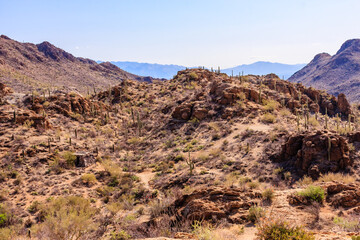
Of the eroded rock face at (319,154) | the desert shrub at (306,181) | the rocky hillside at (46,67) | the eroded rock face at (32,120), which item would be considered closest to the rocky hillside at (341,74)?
the eroded rock face at (319,154)

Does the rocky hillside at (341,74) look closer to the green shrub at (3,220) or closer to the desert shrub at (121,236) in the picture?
the desert shrub at (121,236)

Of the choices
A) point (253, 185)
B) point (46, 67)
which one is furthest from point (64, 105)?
point (46, 67)

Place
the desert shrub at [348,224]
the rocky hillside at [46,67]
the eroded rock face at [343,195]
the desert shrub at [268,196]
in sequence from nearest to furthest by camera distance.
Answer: the desert shrub at [348,224], the eroded rock face at [343,195], the desert shrub at [268,196], the rocky hillside at [46,67]

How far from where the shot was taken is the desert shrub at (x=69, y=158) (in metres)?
15.9

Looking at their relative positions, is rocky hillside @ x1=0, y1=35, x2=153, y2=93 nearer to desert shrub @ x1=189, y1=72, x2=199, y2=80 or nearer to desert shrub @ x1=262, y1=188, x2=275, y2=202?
desert shrub @ x1=189, y1=72, x2=199, y2=80

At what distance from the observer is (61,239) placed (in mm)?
6078

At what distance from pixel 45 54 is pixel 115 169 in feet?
265

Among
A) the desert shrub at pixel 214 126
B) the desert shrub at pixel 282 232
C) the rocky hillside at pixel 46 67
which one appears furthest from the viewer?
the rocky hillside at pixel 46 67

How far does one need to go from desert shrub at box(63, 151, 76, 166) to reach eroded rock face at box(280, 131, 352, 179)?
15240 millimetres

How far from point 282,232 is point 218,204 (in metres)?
2.91

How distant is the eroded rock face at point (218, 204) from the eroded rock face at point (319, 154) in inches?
214

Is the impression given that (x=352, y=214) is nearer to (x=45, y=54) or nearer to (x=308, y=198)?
(x=308, y=198)

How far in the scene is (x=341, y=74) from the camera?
8306 centimetres

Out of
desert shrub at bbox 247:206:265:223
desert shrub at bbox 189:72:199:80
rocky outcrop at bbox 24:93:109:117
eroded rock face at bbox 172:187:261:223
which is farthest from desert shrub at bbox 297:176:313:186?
desert shrub at bbox 189:72:199:80
